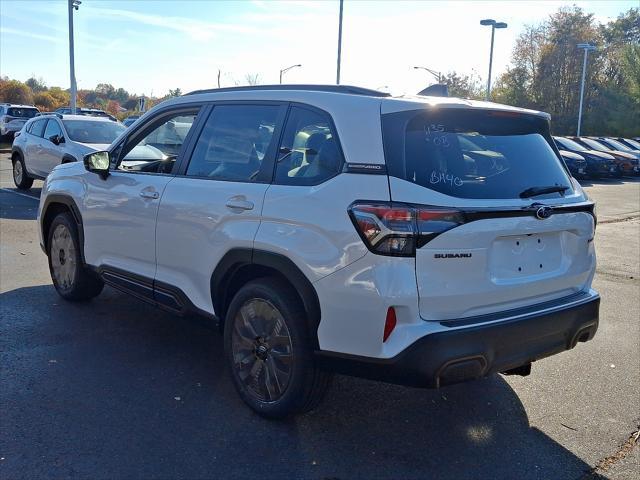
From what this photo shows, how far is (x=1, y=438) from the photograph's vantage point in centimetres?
355

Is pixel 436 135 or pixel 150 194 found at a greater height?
pixel 436 135

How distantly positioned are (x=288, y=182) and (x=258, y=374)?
115 centimetres

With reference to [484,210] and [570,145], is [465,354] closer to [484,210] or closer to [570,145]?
[484,210]

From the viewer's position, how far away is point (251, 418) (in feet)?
12.9

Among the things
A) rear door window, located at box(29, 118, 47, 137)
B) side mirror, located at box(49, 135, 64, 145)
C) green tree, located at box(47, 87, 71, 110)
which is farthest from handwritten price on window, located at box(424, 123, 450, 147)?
green tree, located at box(47, 87, 71, 110)

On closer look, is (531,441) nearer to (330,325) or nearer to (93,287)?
(330,325)

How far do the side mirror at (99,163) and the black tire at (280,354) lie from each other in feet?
6.30

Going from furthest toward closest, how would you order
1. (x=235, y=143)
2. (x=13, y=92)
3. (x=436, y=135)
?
(x=13, y=92) → (x=235, y=143) → (x=436, y=135)

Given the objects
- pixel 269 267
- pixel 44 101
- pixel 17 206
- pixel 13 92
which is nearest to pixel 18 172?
pixel 17 206

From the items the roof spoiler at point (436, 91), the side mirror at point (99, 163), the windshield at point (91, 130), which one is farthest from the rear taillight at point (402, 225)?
the windshield at point (91, 130)

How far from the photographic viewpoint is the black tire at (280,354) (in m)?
3.61

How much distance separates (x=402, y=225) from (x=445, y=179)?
38 centimetres

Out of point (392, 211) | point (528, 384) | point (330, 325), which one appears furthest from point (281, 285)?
point (528, 384)

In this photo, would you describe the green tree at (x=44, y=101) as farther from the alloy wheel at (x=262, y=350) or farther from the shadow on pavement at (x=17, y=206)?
the alloy wheel at (x=262, y=350)
